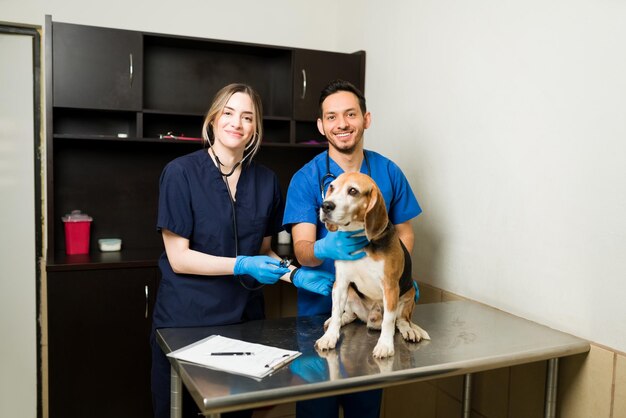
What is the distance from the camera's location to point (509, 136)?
202cm

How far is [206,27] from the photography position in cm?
311

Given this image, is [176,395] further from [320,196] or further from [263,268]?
[320,196]

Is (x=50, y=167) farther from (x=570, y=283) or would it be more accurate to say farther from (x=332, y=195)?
(x=570, y=283)

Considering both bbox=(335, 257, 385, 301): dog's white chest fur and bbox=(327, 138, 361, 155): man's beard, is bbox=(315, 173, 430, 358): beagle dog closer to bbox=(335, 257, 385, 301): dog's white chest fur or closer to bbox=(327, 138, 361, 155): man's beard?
bbox=(335, 257, 385, 301): dog's white chest fur

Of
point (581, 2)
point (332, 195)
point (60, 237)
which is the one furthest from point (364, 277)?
point (60, 237)

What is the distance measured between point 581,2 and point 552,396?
1174 mm

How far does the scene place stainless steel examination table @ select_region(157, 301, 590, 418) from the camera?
1.29m

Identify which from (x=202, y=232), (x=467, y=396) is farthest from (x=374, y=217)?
(x=467, y=396)

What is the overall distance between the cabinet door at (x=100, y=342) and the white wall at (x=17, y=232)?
0.53 metres

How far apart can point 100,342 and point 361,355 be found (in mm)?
1512

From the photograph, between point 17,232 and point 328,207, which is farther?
point 17,232

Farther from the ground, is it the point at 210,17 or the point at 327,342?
→ the point at 210,17

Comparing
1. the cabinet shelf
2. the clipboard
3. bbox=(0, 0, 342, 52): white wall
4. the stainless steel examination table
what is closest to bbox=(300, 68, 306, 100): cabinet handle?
bbox=(0, 0, 342, 52): white wall

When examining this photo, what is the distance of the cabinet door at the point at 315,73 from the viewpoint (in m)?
3.03
